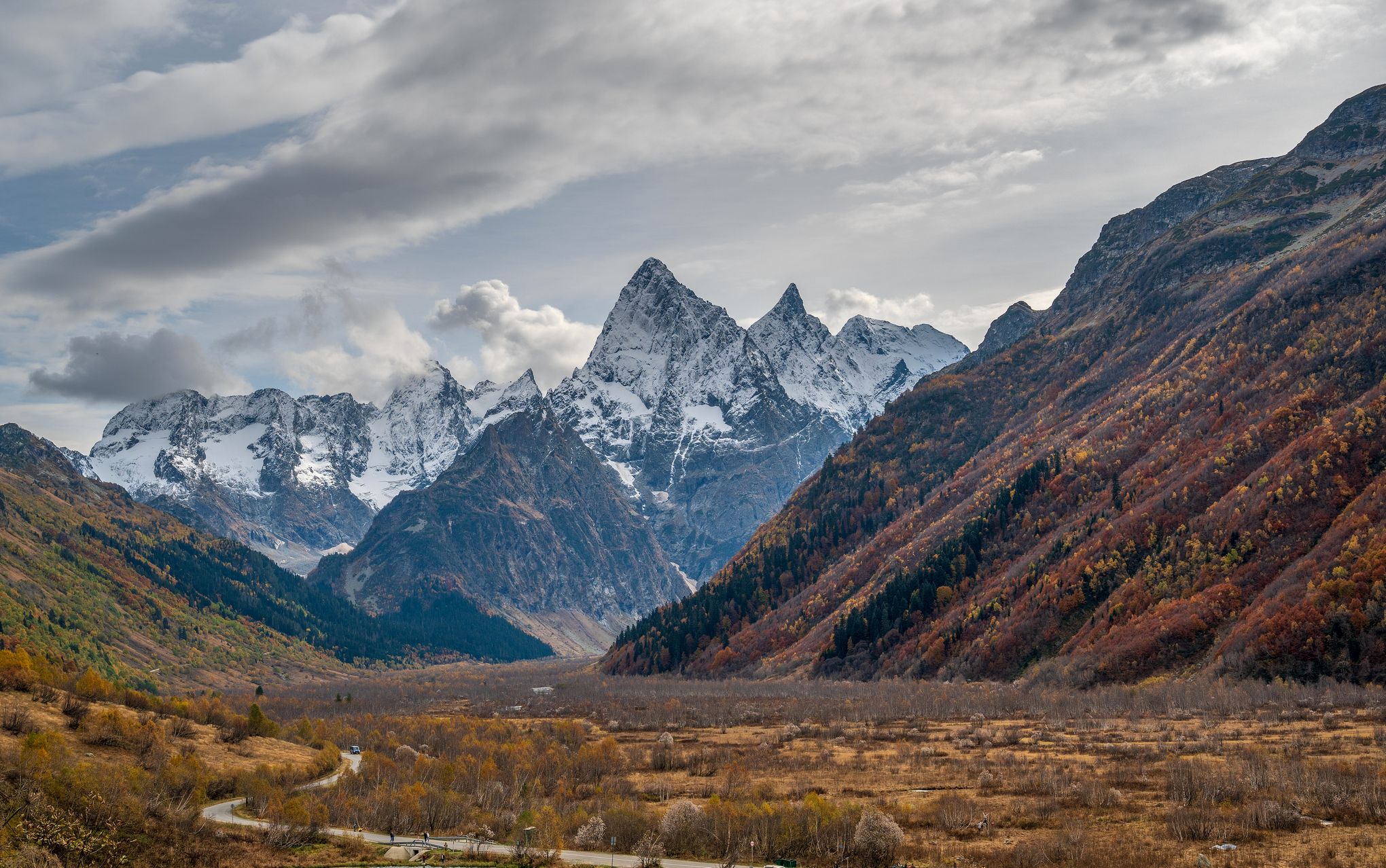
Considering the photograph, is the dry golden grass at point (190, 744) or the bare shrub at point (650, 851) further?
the dry golden grass at point (190, 744)

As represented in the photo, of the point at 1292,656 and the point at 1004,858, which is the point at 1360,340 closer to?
the point at 1292,656

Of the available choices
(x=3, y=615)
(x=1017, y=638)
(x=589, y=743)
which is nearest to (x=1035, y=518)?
(x=1017, y=638)

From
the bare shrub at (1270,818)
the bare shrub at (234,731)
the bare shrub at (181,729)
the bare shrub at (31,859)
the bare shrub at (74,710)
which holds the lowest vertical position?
the bare shrub at (1270,818)

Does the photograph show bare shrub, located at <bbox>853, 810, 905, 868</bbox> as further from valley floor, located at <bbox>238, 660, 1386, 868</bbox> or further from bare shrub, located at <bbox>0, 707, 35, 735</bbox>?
bare shrub, located at <bbox>0, 707, 35, 735</bbox>

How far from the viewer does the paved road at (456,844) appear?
1545 inches

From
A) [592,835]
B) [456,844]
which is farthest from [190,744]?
[592,835]

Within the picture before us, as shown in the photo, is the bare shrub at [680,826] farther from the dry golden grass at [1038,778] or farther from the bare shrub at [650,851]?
the dry golden grass at [1038,778]

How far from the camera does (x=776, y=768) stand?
63.3 meters

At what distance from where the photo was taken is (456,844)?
4444 cm

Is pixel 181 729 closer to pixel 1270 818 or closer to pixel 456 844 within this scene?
pixel 456 844

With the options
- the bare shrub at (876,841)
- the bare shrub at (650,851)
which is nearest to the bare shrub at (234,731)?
the bare shrub at (650,851)

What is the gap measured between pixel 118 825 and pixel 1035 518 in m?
152

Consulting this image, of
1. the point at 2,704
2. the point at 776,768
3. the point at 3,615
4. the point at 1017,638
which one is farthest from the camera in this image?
the point at 3,615

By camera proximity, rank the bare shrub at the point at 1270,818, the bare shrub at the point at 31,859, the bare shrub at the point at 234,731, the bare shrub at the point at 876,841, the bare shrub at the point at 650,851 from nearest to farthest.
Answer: the bare shrub at the point at 31,859
the bare shrub at the point at 1270,818
the bare shrub at the point at 876,841
the bare shrub at the point at 650,851
the bare shrub at the point at 234,731
